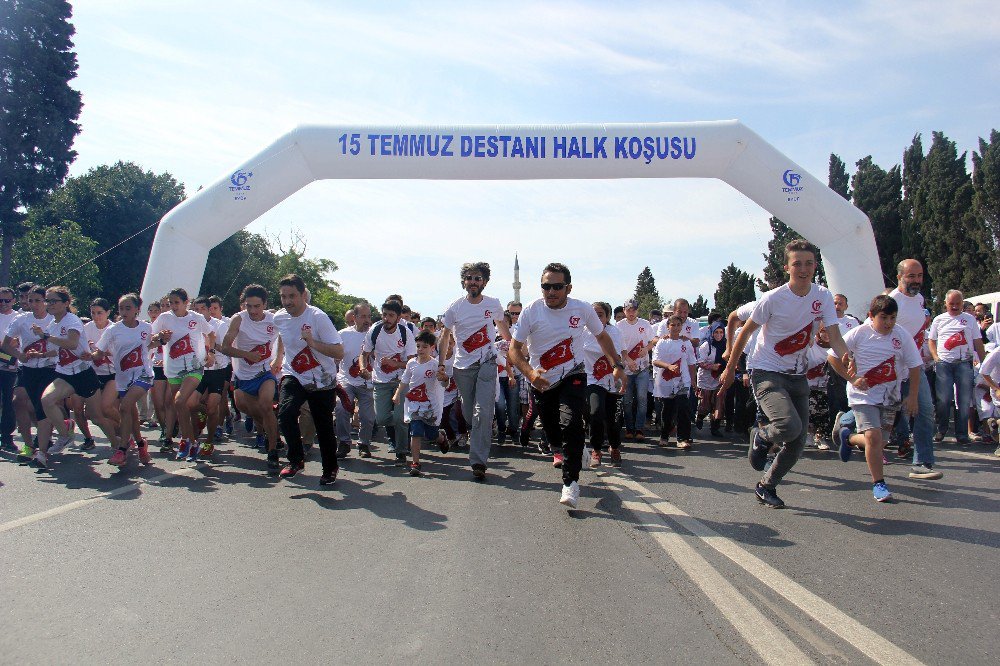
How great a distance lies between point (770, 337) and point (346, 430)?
17.9ft

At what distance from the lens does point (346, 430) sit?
30.2 ft

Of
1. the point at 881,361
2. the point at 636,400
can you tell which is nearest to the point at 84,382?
the point at 636,400

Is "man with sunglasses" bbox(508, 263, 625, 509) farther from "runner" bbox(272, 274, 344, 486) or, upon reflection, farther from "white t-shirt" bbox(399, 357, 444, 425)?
"white t-shirt" bbox(399, 357, 444, 425)

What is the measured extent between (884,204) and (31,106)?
45.3 meters

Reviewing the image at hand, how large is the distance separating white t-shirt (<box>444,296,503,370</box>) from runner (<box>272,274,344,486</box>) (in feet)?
4.80

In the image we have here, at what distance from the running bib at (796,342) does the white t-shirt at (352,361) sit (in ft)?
17.6

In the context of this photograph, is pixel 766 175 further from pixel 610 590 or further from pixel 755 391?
pixel 610 590

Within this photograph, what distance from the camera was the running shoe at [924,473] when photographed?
6762mm

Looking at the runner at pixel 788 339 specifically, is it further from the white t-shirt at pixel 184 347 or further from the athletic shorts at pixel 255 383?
the white t-shirt at pixel 184 347

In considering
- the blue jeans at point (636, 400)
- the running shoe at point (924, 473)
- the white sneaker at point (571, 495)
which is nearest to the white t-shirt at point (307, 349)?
the white sneaker at point (571, 495)

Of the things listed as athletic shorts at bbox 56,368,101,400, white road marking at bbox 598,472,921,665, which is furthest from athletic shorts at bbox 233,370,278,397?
white road marking at bbox 598,472,921,665

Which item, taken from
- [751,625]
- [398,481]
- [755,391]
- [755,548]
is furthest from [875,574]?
[398,481]

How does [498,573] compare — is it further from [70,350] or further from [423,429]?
[70,350]

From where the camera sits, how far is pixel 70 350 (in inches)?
314
